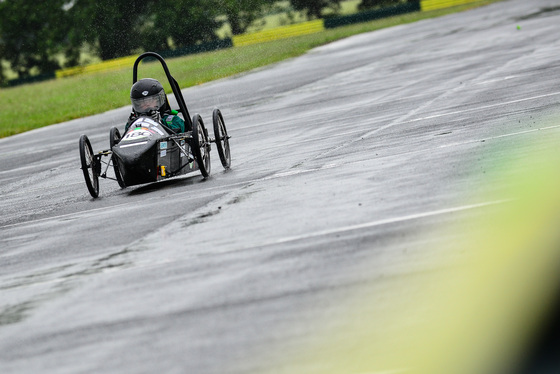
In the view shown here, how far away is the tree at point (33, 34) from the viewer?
9500cm

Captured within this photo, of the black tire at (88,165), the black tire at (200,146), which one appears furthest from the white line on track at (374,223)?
the black tire at (88,165)

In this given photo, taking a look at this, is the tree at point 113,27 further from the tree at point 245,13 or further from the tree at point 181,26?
the tree at point 245,13

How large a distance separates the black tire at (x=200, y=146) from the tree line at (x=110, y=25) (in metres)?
69.0

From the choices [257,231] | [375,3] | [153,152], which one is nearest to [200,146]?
[153,152]

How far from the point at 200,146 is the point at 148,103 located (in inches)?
44.3

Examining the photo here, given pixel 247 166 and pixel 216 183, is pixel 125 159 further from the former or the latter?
pixel 247 166

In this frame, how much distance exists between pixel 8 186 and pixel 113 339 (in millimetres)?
12114

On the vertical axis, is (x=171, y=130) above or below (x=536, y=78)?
above

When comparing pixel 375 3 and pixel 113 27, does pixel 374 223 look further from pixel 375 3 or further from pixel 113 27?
pixel 113 27

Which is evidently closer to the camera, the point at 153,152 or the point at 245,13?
the point at 153,152

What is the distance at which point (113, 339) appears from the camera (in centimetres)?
630

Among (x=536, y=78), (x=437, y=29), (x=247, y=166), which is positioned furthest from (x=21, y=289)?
(x=437, y=29)

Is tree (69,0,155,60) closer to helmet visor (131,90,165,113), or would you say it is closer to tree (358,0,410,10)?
tree (358,0,410,10)

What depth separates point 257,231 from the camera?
9086mm
